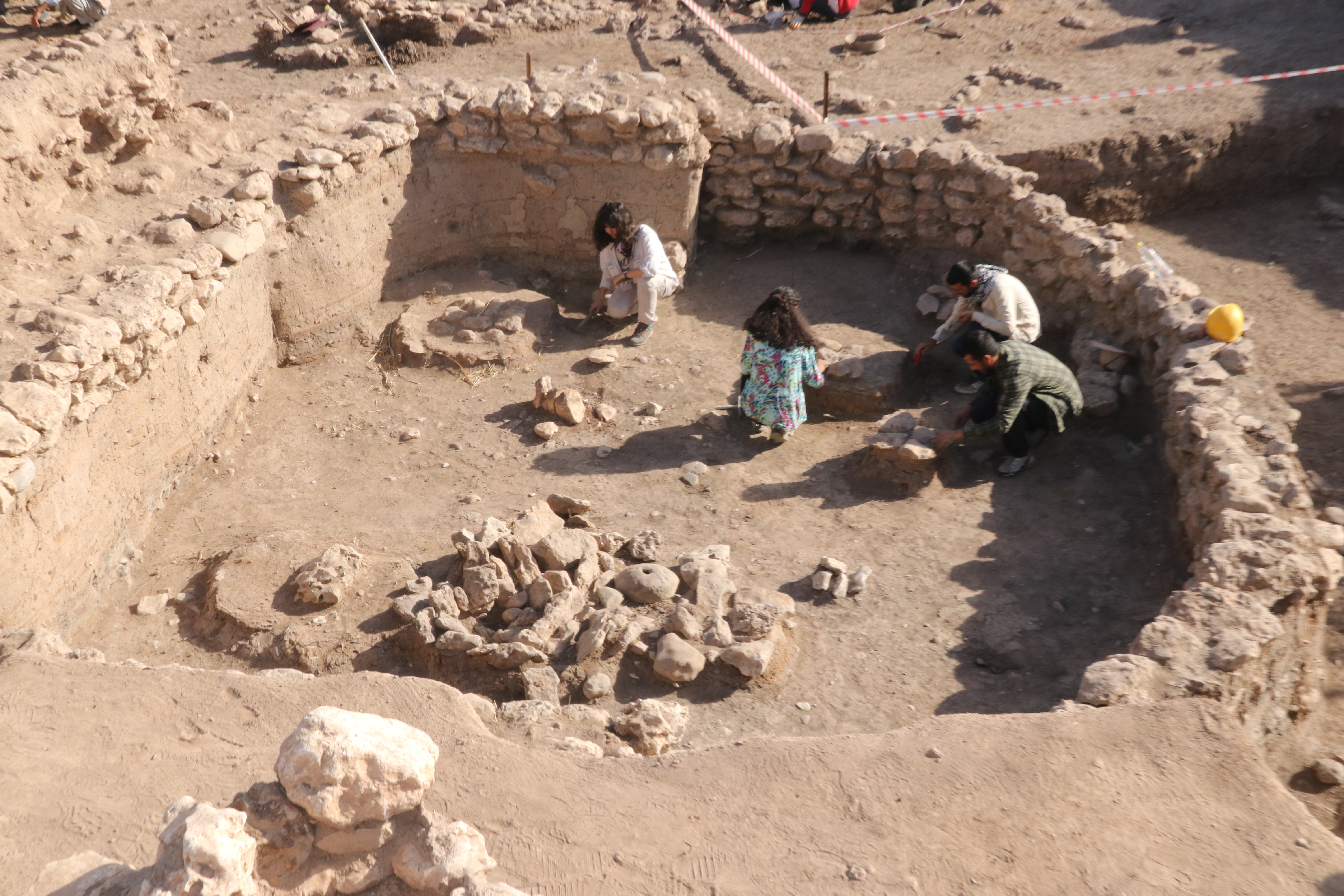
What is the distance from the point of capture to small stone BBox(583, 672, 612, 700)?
4.55m

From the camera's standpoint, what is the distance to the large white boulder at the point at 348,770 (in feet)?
8.13

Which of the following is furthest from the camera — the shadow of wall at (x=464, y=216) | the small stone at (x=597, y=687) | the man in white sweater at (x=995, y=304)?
the shadow of wall at (x=464, y=216)

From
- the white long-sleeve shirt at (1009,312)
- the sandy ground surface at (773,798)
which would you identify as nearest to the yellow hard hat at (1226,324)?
the white long-sleeve shirt at (1009,312)

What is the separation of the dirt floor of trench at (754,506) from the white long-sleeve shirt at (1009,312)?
65cm

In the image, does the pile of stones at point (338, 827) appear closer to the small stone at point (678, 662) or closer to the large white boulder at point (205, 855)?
the large white boulder at point (205, 855)

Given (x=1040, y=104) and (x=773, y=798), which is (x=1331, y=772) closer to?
(x=773, y=798)

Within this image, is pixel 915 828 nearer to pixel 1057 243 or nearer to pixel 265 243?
pixel 1057 243

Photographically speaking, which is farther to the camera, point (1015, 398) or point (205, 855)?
point (1015, 398)

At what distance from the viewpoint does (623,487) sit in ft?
20.9

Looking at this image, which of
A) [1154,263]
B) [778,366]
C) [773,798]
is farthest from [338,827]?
[1154,263]

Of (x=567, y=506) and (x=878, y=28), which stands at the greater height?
(x=878, y=28)

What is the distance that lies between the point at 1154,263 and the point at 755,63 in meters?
4.31

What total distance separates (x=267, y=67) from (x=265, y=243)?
11.4 ft

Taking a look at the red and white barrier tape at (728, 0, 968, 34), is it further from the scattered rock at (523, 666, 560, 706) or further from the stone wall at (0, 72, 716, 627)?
the scattered rock at (523, 666, 560, 706)
